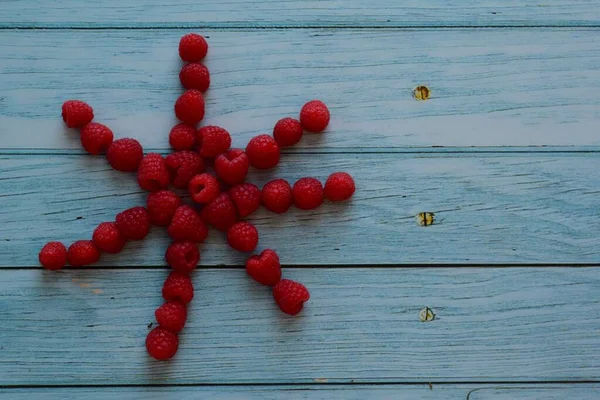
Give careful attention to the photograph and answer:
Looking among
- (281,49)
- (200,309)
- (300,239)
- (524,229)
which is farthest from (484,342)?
(281,49)

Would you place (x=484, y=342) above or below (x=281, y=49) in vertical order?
below

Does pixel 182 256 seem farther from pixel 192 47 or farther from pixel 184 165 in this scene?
pixel 192 47

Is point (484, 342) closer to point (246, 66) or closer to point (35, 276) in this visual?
point (246, 66)

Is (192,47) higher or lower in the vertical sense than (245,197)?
higher

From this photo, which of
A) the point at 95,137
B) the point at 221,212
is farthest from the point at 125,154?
the point at 221,212

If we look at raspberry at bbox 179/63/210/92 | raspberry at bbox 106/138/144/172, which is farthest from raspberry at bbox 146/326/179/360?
raspberry at bbox 179/63/210/92

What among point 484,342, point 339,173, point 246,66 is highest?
point 246,66

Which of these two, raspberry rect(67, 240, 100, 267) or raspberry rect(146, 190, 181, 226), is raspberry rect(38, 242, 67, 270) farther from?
raspberry rect(146, 190, 181, 226)

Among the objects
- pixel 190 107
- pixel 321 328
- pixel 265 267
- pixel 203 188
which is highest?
pixel 190 107
